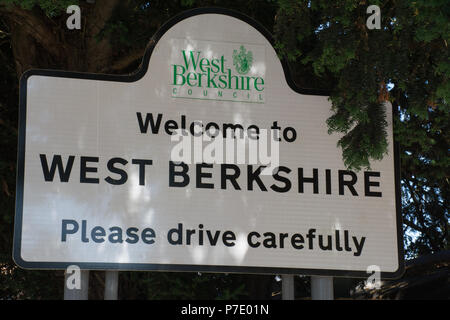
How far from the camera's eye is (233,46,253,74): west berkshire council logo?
5.95 metres

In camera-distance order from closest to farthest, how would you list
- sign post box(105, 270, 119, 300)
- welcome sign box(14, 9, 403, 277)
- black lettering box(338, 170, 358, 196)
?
welcome sign box(14, 9, 403, 277)
sign post box(105, 270, 119, 300)
black lettering box(338, 170, 358, 196)

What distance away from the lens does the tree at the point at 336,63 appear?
18.6ft

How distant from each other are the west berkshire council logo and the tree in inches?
10.0

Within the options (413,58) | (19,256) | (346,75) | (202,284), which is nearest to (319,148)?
(346,75)

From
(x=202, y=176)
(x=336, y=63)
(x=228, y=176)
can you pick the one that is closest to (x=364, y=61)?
(x=336, y=63)

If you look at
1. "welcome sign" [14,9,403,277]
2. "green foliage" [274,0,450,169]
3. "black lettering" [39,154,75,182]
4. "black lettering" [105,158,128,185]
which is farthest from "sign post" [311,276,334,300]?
"black lettering" [39,154,75,182]

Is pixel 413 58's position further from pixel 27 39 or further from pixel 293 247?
pixel 27 39

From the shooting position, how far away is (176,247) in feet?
18.2

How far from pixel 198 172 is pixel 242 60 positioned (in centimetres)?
92

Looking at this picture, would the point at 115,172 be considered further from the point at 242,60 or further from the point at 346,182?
the point at 346,182

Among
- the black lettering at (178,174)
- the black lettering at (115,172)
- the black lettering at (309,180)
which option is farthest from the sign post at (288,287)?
the black lettering at (115,172)

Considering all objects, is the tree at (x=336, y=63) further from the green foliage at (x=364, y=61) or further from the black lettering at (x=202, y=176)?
the black lettering at (x=202, y=176)

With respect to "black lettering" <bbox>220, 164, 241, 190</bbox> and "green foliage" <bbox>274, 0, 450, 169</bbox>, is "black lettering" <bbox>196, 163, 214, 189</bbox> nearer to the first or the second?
"black lettering" <bbox>220, 164, 241, 190</bbox>

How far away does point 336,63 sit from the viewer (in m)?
5.72
